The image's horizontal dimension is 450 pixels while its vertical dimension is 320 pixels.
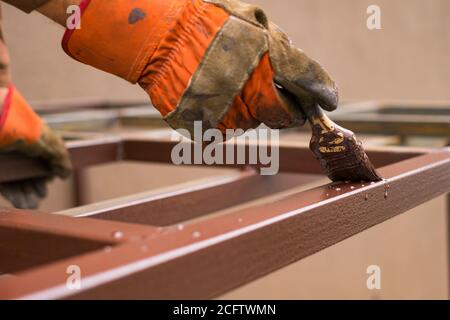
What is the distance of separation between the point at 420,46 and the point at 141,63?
429 cm

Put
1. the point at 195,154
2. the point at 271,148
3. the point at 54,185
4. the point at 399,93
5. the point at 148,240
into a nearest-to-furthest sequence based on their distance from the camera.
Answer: the point at 148,240, the point at 271,148, the point at 195,154, the point at 54,185, the point at 399,93

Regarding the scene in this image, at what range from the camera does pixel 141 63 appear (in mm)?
797

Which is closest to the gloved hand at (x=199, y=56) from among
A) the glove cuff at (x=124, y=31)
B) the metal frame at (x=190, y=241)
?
the glove cuff at (x=124, y=31)

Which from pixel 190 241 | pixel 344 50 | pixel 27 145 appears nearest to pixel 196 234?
pixel 190 241

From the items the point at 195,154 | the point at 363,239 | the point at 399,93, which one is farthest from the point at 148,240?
the point at 399,93

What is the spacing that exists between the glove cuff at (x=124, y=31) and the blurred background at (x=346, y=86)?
1.04 metres

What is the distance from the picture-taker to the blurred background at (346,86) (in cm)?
239

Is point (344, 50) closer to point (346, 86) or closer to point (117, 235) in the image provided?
point (346, 86)

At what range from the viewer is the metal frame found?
559 millimetres

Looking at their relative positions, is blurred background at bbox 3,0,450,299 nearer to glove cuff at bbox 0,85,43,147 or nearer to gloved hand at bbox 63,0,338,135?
glove cuff at bbox 0,85,43,147

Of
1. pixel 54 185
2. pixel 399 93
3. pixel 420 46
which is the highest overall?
pixel 420 46

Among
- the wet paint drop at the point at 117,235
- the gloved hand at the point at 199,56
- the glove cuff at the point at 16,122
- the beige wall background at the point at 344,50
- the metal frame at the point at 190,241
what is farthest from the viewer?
the beige wall background at the point at 344,50

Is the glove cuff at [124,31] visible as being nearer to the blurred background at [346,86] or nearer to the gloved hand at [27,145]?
the gloved hand at [27,145]
